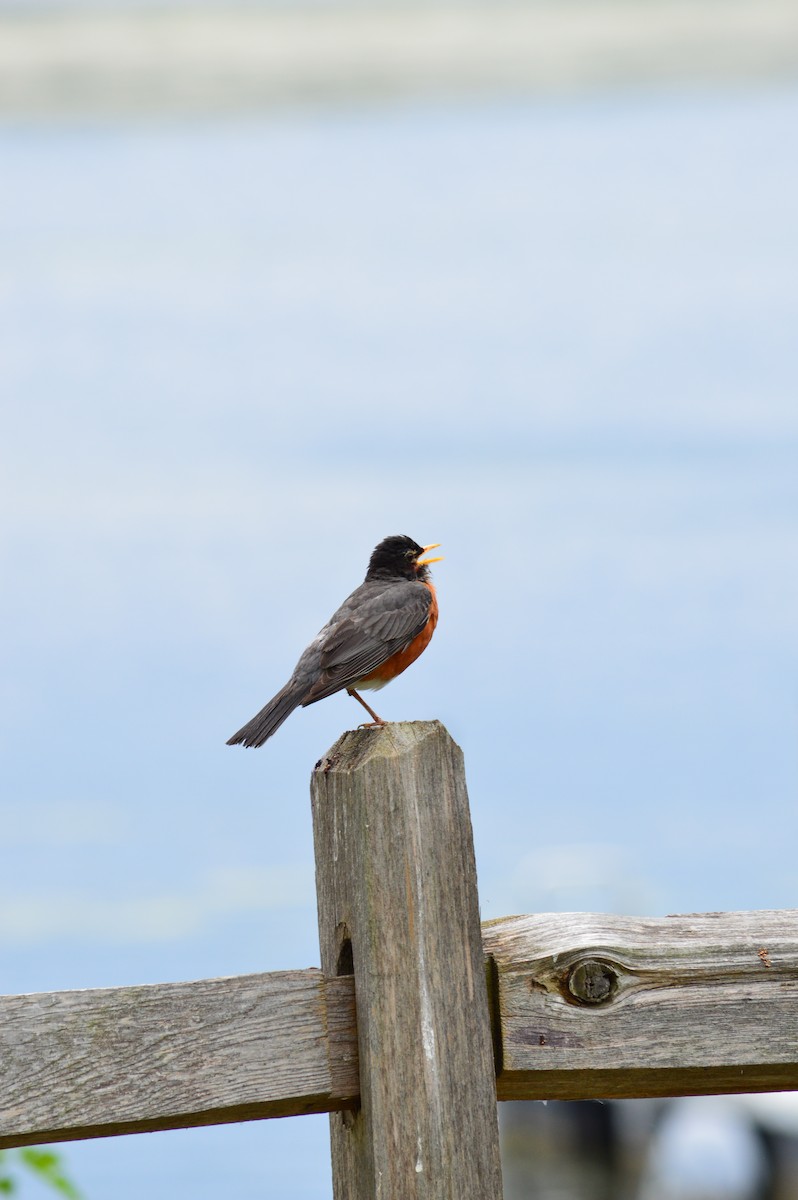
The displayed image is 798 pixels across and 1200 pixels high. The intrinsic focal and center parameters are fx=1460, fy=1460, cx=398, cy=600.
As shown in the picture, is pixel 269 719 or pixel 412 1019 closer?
pixel 412 1019

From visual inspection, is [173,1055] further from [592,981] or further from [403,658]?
[403,658]

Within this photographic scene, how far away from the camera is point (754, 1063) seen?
2.20m

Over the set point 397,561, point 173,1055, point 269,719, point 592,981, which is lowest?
point 173,1055

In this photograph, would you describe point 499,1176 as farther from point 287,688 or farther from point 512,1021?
point 287,688

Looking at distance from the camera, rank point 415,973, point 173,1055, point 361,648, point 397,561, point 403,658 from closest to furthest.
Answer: point 173,1055 → point 415,973 → point 361,648 → point 403,658 → point 397,561

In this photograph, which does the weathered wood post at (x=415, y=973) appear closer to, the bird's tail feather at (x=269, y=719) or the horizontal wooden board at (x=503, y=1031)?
the horizontal wooden board at (x=503, y=1031)

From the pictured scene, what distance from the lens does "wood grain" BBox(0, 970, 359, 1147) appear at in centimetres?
189

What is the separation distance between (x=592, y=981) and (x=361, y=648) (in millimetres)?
2160

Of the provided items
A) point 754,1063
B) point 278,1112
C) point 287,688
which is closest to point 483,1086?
point 278,1112

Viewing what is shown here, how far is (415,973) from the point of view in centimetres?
207

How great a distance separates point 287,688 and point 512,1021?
2091 millimetres

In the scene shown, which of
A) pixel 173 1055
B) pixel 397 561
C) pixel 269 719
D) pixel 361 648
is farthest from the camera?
pixel 397 561

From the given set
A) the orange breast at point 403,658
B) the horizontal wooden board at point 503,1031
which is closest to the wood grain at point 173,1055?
the horizontal wooden board at point 503,1031

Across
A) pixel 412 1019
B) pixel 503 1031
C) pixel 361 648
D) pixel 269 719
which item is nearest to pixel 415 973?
pixel 412 1019
